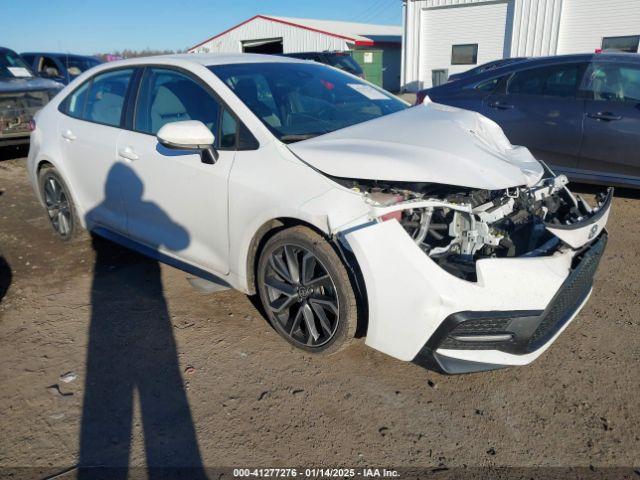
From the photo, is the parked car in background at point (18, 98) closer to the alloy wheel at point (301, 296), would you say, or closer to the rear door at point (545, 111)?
the alloy wheel at point (301, 296)

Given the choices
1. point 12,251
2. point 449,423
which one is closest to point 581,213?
point 449,423

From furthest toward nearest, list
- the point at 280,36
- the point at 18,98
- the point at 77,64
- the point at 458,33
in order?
the point at 280,36 < the point at 458,33 < the point at 77,64 < the point at 18,98

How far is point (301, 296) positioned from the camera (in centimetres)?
289

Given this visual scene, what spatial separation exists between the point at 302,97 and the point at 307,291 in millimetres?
1425

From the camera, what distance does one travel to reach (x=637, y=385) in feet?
8.67

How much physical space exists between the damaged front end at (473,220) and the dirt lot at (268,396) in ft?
2.32

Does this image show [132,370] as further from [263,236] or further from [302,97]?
[302,97]

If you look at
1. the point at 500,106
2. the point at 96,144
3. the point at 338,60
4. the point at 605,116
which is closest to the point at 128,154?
the point at 96,144

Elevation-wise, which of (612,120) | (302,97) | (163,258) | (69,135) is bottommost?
(163,258)

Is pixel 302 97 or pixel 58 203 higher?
pixel 302 97

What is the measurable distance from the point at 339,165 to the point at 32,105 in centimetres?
785

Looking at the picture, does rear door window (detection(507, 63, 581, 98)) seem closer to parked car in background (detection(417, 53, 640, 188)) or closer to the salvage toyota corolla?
parked car in background (detection(417, 53, 640, 188))

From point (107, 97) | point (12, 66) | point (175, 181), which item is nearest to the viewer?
point (175, 181)

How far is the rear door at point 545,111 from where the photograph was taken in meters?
5.25
